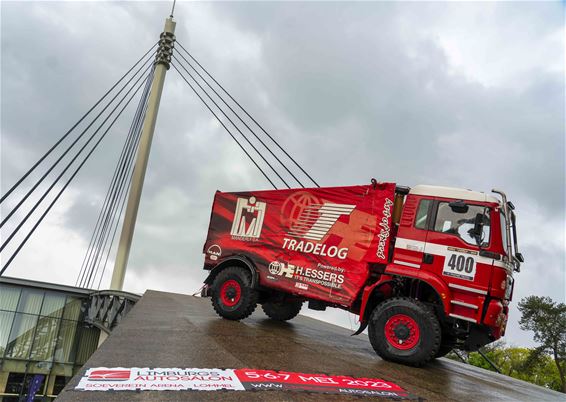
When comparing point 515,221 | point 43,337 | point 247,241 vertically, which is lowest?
point 43,337

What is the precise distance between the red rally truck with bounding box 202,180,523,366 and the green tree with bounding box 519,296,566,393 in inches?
1133

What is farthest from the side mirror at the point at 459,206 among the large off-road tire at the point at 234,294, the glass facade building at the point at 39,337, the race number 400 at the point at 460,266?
the glass facade building at the point at 39,337

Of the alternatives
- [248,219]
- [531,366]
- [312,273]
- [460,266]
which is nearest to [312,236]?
[312,273]

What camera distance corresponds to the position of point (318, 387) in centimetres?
504

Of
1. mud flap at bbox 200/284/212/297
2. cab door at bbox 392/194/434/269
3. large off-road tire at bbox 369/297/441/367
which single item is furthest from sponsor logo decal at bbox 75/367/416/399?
mud flap at bbox 200/284/212/297

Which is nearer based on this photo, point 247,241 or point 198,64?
point 247,241

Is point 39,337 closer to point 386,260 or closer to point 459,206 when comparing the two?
point 386,260

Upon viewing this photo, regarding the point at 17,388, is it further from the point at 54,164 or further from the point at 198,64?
the point at 198,64

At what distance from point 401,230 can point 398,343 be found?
2130 millimetres

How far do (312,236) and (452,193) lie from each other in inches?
118

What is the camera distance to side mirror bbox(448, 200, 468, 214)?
7168mm

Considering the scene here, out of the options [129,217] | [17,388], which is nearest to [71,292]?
[17,388]

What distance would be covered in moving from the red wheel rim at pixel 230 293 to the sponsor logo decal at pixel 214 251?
768 millimetres

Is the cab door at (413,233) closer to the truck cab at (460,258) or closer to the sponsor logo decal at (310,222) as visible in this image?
the truck cab at (460,258)
